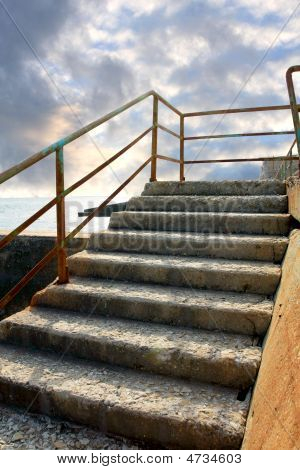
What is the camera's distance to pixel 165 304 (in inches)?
98.6

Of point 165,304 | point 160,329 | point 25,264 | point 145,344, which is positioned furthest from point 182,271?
point 25,264

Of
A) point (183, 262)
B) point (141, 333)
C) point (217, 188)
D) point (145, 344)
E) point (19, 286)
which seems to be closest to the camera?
point (145, 344)

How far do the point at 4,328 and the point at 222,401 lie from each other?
5.77 feet

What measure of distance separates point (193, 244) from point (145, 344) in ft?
4.28

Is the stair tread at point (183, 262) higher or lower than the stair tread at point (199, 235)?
lower

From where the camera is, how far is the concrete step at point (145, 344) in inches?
78.3

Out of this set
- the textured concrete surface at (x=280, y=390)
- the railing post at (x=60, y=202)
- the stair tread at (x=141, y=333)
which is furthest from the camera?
the railing post at (x=60, y=202)

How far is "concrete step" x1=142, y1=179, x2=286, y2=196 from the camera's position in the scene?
4001mm

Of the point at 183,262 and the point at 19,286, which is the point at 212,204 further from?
the point at 19,286

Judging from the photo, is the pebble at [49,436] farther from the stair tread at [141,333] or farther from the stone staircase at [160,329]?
the stair tread at [141,333]

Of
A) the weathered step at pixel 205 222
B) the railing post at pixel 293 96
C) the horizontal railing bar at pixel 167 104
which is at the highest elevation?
the horizontal railing bar at pixel 167 104

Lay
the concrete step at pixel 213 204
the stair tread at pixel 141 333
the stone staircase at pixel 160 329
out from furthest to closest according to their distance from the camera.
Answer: the concrete step at pixel 213 204
the stair tread at pixel 141 333
the stone staircase at pixel 160 329

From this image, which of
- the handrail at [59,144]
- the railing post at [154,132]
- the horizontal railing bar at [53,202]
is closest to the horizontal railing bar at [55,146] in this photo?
the handrail at [59,144]

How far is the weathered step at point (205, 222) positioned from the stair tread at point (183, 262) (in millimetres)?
517
